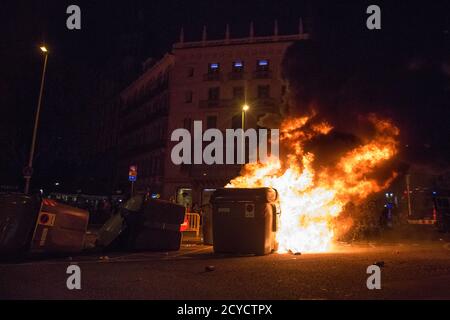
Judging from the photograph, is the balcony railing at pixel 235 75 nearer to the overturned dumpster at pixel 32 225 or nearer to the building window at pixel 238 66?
the building window at pixel 238 66

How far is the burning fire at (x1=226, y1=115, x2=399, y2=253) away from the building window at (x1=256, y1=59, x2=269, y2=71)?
21.7 m

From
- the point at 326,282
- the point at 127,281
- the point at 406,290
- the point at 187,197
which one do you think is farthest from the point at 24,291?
the point at 187,197

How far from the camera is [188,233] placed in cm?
1959

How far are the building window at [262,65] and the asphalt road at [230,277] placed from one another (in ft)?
90.1

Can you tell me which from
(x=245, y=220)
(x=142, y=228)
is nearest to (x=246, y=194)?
(x=245, y=220)

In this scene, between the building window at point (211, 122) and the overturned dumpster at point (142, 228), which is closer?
the overturned dumpster at point (142, 228)

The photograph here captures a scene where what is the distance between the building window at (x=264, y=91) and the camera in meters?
35.7

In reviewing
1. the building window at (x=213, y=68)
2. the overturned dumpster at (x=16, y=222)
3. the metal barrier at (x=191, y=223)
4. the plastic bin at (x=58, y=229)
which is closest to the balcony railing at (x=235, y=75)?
the building window at (x=213, y=68)

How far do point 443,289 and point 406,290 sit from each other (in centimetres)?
56

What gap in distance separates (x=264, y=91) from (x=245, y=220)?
1034 inches

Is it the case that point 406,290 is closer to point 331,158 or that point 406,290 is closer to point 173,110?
point 331,158

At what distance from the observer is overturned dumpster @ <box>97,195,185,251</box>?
1143cm

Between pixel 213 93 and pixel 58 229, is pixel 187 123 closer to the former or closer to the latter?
pixel 213 93

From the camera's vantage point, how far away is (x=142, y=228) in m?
11.4
